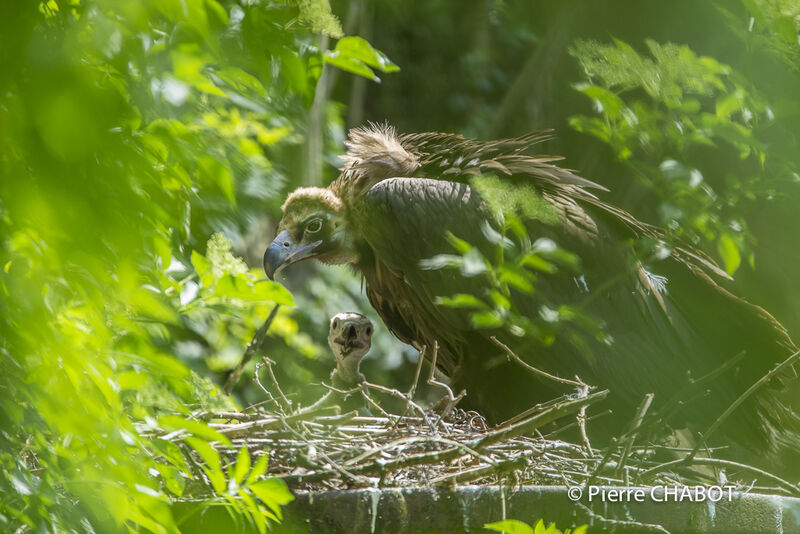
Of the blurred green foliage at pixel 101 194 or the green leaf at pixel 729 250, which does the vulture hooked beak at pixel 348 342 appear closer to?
the blurred green foliage at pixel 101 194

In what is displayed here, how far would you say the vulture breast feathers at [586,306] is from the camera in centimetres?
325

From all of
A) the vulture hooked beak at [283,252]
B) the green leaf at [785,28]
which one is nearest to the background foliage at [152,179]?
the green leaf at [785,28]

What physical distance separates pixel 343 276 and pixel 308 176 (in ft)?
2.78

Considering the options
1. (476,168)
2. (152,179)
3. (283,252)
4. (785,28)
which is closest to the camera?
(152,179)

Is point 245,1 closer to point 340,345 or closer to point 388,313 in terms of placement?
point 340,345

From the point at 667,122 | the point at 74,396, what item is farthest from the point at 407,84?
the point at 74,396

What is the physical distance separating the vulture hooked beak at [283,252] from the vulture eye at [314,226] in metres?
0.05

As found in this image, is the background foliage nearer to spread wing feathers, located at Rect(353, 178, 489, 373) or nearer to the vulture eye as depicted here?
spread wing feathers, located at Rect(353, 178, 489, 373)

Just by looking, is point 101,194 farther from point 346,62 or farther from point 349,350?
point 349,350

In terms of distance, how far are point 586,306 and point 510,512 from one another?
134 centimetres

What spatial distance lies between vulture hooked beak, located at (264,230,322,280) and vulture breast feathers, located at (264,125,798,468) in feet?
0.22

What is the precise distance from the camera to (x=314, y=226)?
13.0 feet

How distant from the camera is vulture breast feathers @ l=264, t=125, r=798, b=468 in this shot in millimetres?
3246

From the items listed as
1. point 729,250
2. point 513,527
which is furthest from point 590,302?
point 729,250
